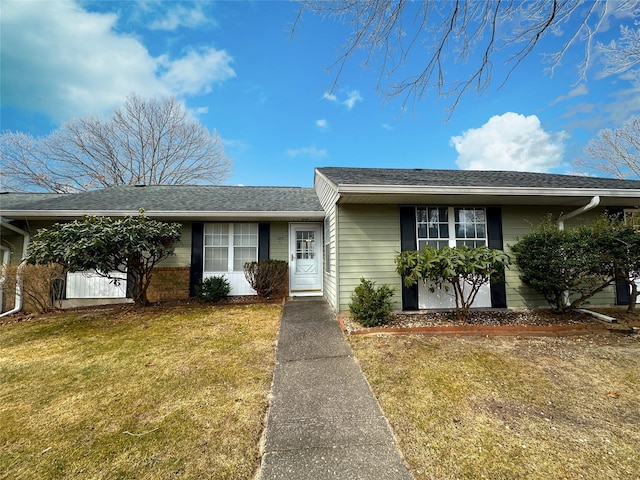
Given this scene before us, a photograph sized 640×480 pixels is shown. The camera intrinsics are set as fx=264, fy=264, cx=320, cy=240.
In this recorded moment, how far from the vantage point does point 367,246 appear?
5.52 metres

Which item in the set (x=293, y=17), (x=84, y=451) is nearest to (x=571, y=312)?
(x=293, y=17)

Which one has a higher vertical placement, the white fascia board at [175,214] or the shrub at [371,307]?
the white fascia board at [175,214]

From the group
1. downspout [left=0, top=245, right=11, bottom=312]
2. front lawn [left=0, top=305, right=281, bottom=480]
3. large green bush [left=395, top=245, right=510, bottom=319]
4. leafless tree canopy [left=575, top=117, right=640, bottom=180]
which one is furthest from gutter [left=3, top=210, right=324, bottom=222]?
leafless tree canopy [left=575, top=117, right=640, bottom=180]

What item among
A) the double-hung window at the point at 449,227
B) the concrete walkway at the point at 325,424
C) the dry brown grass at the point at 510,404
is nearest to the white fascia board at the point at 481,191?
the double-hung window at the point at 449,227

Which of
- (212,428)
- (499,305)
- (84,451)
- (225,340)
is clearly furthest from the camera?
(499,305)

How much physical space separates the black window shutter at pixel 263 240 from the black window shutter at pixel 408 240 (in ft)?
11.8

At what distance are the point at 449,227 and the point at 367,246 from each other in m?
1.85

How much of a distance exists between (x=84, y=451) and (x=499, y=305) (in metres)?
6.74

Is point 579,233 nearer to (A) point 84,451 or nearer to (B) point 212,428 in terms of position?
(B) point 212,428

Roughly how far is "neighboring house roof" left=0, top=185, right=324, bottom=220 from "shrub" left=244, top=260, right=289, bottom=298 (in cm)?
123

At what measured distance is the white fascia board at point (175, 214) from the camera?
243 inches

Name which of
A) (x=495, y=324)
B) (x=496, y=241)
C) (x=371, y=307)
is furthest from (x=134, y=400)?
(x=496, y=241)

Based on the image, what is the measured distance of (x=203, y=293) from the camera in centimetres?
670

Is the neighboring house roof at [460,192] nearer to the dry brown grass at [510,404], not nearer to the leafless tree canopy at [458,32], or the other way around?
the leafless tree canopy at [458,32]
